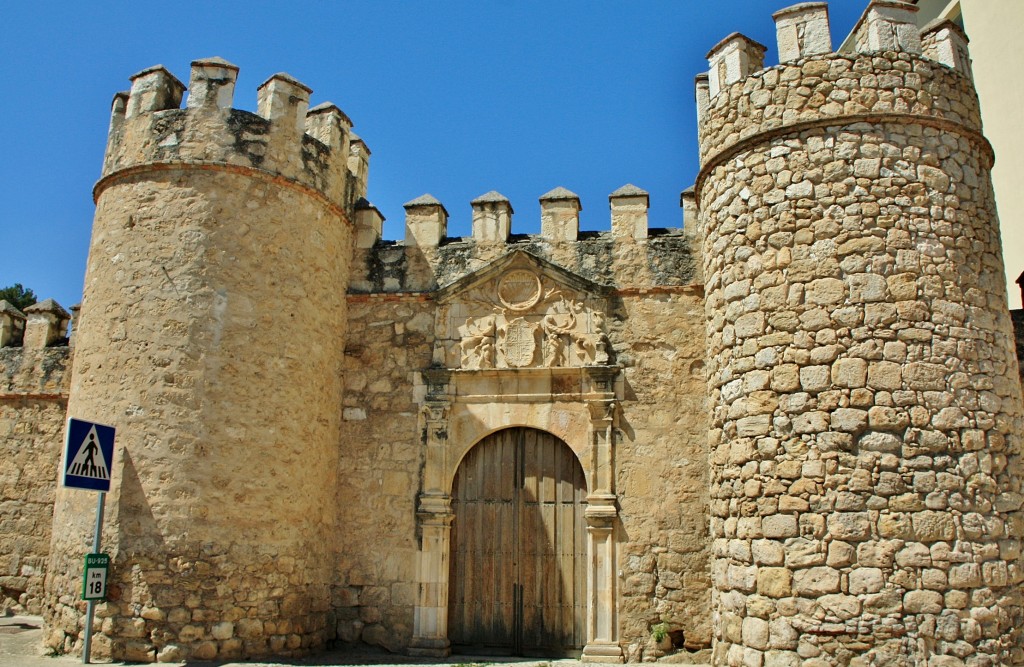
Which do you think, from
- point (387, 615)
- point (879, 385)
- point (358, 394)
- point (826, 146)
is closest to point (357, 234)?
point (358, 394)

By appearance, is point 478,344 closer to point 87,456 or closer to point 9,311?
point 87,456

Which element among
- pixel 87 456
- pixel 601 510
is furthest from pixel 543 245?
pixel 87 456

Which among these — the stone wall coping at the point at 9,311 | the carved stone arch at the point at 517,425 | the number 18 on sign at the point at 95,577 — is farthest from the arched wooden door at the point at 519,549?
the stone wall coping at the point at 9,311

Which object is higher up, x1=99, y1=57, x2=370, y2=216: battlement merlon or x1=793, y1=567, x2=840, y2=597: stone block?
x1=99, y1=57, x2=370, y2=216: battlement merlon

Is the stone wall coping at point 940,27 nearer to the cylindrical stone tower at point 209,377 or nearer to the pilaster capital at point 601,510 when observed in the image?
the pilaster capital at point 601,510

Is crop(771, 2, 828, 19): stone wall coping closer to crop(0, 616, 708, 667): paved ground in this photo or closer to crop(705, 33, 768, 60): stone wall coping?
crop(705, 33, 768, 60): stone wall coping

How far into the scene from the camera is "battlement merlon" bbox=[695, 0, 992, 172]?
6523 millimetres

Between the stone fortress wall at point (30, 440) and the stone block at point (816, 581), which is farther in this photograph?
the stone fortress wall at point (30, 440)

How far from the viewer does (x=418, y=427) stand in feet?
27.7

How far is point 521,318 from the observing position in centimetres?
852

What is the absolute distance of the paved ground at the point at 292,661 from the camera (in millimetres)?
6836

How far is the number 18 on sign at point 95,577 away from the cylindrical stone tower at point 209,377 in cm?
17

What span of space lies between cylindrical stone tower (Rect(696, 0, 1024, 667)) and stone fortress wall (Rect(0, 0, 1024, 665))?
0.02 m

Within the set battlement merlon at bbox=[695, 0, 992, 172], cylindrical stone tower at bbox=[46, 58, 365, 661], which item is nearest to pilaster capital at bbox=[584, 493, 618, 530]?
cylindrical stone tower at bbox=[46, 58, 365, 661]
